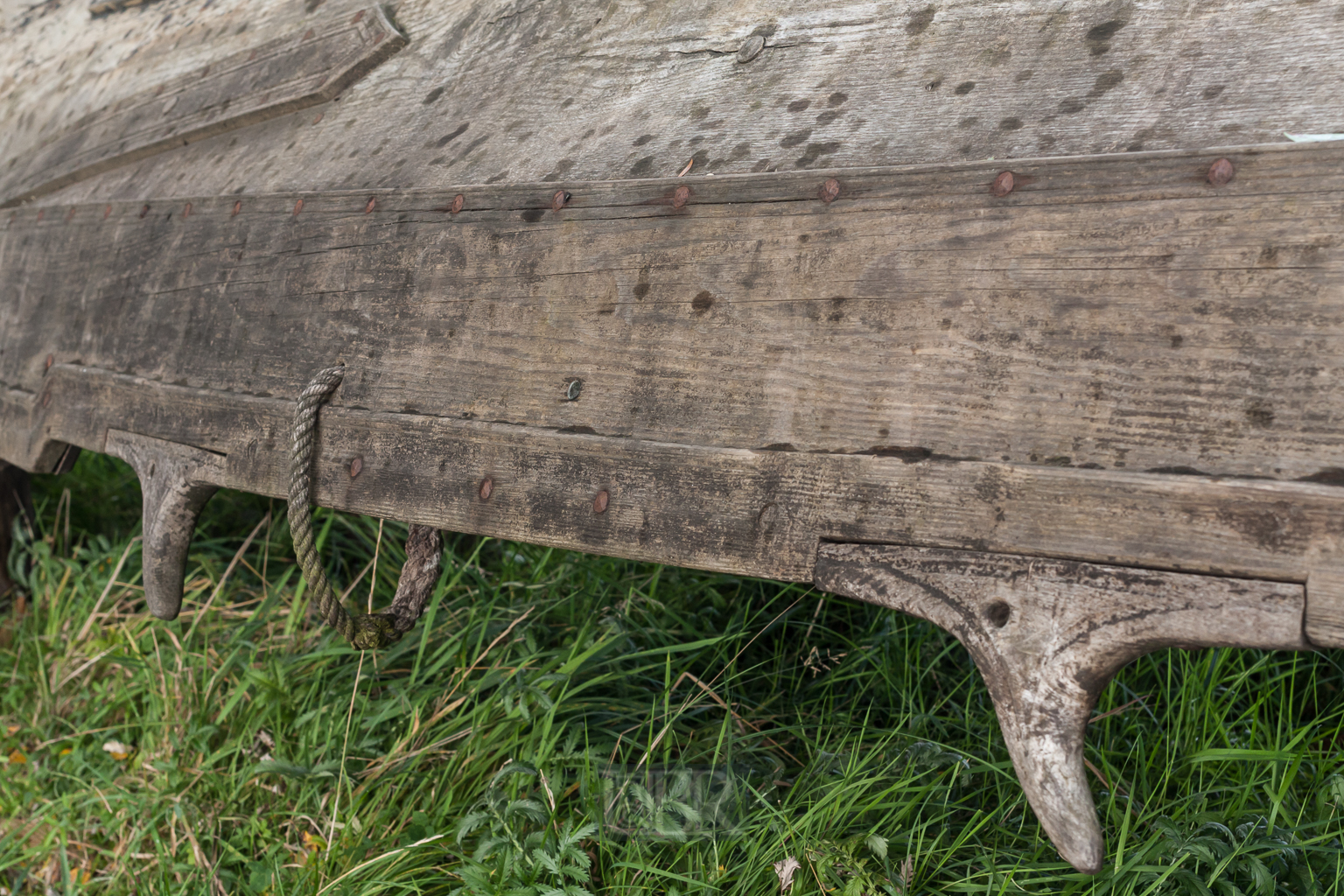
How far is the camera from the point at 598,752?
2.11 metres

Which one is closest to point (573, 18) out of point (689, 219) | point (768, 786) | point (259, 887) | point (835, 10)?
point (835, 10)

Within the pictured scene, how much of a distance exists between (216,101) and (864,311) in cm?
206

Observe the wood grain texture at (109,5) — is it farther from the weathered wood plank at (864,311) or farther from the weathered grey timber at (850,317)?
the weathered wood plank at (864,311)

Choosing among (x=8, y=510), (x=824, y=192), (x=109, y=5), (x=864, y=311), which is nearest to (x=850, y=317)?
(x=864, y=311)

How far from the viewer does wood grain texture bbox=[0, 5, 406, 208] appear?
2.38 m

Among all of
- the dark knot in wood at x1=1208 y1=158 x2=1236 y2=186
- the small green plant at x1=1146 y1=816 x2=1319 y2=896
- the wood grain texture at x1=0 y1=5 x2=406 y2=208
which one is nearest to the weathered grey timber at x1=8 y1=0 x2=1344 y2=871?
the dark knot in wood at x1=1208 y1=158 x2=1236 y2=186

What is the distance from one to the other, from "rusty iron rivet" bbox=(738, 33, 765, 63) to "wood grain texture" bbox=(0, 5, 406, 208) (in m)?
0.99

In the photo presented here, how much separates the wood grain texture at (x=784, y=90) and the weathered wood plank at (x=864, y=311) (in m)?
0.10

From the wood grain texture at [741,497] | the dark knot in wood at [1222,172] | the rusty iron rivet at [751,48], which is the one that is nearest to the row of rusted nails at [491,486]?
the wood grain texture at [741,497]

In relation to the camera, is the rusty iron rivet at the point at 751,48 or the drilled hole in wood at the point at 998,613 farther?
the rusty iron rivet at the point at 751,48

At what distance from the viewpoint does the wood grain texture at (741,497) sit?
3.70 ft

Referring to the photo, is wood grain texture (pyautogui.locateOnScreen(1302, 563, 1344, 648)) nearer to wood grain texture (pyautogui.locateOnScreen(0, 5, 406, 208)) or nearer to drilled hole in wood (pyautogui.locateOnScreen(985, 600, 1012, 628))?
drilled hole in wood (pyautogui.locateOnScreen(985, 600, 1012, 628))

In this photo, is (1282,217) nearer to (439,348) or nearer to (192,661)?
(439,348)

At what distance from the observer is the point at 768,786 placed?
2.02 metres
